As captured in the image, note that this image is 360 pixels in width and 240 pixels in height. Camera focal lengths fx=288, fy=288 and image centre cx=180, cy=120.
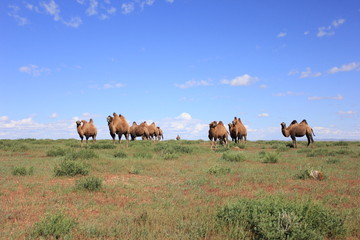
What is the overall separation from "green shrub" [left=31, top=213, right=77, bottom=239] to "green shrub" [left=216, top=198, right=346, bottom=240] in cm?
243

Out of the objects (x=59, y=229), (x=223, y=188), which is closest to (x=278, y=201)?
(x=223, y=188)

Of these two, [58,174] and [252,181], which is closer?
[252,181]

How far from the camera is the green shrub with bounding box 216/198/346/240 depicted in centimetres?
414

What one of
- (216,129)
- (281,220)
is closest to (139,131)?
(216,129)

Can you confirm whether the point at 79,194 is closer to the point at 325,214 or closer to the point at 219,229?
the point at 219,229

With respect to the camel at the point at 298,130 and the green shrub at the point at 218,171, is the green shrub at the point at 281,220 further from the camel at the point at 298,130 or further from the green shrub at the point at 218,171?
the camel at the point at 298,130

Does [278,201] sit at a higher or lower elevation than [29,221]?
higher

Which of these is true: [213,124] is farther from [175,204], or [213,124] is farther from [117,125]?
[175,204]

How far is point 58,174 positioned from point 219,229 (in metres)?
7.01

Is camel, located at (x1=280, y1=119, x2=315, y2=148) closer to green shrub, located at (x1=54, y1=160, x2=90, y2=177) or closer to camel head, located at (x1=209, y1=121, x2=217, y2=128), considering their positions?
camel head, located at (x1=209, y1=121, x2=217, y2=128)

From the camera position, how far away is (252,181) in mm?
9062

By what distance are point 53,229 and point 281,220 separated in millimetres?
3441

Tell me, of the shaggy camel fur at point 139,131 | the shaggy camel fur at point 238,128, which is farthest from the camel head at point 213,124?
the shaggy camel fur at point 139,131

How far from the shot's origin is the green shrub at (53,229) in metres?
4.33
